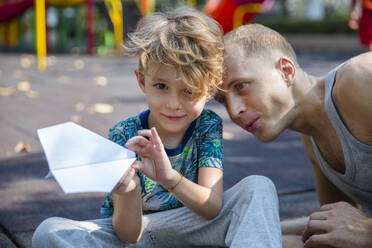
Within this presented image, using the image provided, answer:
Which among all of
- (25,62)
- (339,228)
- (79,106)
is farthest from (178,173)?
(25,62)

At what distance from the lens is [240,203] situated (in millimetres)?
1817

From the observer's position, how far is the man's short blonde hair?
209cm

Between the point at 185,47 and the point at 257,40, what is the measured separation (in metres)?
0.46

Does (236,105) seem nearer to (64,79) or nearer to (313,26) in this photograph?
(64,79)

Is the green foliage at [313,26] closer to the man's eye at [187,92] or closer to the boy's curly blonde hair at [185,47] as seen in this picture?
the boy's curly blonde hair at [185,47]

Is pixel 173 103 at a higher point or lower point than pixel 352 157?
higher

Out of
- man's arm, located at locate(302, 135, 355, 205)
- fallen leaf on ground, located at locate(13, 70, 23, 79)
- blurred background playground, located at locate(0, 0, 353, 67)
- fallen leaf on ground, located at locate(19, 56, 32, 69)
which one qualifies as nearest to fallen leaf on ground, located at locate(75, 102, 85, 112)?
blurred background playground, located at locate(0, 0, 353, 67)

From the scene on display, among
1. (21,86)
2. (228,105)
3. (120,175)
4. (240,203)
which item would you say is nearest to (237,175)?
(228,105)

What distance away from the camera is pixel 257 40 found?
6.97 feet

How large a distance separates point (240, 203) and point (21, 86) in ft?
18.7

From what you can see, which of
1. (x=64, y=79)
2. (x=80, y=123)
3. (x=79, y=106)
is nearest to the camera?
(x=80, y=123)

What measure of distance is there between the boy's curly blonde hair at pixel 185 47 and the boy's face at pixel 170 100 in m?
0.03

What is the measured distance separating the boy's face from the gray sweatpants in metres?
0.34

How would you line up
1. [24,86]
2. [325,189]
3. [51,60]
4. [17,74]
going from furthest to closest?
[51,60] → [17,74] → [24,86] → [325,189]
